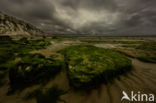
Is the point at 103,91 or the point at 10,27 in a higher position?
the point at 10,27

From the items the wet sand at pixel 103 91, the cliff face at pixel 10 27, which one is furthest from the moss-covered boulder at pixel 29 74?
the cliff face at pixel 10 27

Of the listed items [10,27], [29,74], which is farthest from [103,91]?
[10,27]

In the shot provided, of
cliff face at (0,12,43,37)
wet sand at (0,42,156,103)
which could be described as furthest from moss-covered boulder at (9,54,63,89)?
cliff face at (0,12,43,37)

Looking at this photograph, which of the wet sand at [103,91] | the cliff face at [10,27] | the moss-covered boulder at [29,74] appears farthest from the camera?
the cliff face at [10,27]

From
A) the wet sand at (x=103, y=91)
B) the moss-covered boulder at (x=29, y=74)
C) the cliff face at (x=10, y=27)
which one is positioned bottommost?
the wet sand at (x=103, y=91)

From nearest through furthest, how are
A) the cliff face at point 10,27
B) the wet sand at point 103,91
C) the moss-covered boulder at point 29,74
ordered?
the wet sand at point 103,91 < the moss-covered boulder at point 29,74 < the cliff face at point 10,27

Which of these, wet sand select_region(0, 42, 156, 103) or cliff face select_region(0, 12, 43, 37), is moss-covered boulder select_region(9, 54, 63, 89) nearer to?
wet sand select_region(0, 42, 156, 103)

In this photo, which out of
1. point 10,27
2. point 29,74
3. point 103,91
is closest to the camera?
point 103,91

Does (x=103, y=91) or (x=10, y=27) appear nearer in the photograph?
(x=103, y=91)

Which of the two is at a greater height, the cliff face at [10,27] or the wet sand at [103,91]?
the cliff face at [10,27]

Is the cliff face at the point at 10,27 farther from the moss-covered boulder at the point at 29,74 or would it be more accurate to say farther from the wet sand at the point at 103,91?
the wet sand at the point at 103,91

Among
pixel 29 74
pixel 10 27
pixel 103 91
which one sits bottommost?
pixel 103 91

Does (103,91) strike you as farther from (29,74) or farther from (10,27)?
(10,27)

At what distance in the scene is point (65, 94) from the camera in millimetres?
2541
